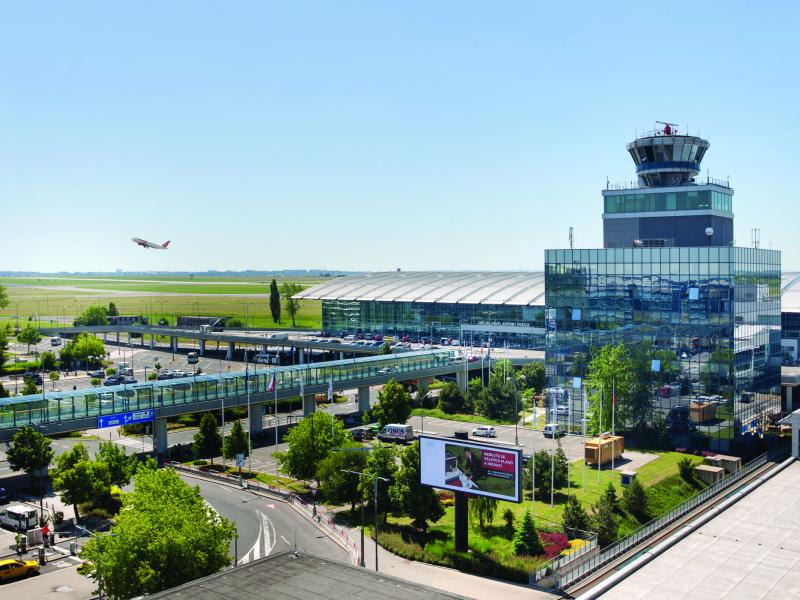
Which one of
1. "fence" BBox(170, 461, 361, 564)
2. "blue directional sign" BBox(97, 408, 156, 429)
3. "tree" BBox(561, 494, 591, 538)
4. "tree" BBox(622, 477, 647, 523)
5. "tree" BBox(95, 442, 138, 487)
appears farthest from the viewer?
"blue directional sign" BBox(97, 408, 156, 429)

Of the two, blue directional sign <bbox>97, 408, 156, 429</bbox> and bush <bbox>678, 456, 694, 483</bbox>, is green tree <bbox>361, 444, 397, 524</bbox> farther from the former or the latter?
bush <bbox>678, 456, 694, 483</bbox>

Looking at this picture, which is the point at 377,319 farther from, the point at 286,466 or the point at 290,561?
the point at 290,561

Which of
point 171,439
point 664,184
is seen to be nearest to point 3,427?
point 171,439

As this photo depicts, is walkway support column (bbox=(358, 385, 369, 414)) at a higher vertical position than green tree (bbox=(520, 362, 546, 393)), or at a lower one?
lower

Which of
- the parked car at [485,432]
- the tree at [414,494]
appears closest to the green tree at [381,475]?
the tree at [414,494]

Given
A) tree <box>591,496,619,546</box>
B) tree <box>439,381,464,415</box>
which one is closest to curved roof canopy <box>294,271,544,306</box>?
tree <box>439,381,464,415</box>
